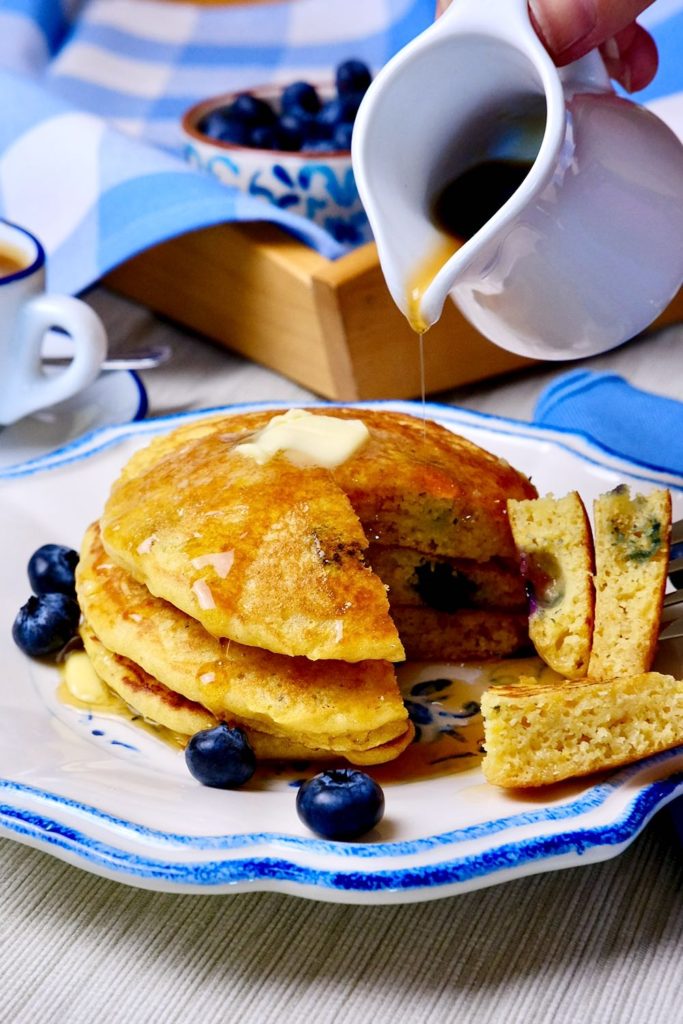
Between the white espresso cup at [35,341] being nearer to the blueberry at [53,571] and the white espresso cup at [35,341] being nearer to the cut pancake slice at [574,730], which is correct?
the blueberry at [53,571]

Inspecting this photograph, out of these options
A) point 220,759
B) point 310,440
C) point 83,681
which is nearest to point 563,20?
point 310,440

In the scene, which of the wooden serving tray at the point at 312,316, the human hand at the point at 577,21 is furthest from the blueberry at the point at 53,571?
the human hand at the point at 577,21

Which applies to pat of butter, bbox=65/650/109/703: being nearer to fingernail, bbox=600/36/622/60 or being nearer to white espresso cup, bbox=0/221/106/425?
white espresso cup, bbox=0/221/106/425

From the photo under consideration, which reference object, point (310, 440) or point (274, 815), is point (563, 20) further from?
point (274, 815)

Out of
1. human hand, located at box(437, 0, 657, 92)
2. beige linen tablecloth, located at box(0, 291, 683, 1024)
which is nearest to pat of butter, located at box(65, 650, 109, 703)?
beige linen tablecloth, located at box(0, 291, 683, 1024)

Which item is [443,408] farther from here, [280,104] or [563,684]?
[280,104]

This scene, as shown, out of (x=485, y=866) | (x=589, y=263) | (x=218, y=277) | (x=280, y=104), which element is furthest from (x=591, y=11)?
(x=280, y=104)
